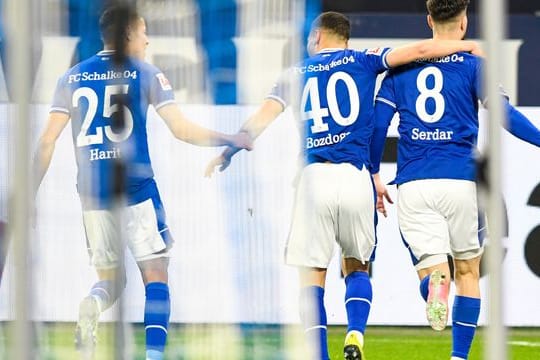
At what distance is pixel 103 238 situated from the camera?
3.36 metres

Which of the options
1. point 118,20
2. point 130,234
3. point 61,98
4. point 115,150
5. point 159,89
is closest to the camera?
point 118,20

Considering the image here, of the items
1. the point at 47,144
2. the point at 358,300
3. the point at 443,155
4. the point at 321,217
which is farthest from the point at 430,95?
the point at 47,144

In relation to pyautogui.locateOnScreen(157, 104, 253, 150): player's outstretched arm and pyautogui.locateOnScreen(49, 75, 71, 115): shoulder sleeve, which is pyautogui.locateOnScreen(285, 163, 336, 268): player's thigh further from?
pyautogui.locateOnScreen(49, 75, 71, 115): shoulder sleeve

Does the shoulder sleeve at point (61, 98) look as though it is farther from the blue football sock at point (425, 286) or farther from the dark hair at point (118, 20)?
the blue football sock at point (425, 286)

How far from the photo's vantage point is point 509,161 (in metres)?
7.83

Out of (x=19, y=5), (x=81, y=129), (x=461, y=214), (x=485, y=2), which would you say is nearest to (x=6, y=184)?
A: (x=81, y=129)

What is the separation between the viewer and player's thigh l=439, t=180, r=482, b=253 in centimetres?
570

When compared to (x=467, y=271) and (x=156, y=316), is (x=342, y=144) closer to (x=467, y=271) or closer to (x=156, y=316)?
(x=467, y=271)

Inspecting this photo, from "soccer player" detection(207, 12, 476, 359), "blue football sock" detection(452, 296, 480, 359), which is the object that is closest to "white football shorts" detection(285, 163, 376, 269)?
"soccer player" detection(207, 12, 476, 359)

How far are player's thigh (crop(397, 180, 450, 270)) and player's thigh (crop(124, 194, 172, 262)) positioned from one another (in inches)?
73.5

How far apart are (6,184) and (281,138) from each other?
688 millimetres

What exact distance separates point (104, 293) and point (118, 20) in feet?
2.11

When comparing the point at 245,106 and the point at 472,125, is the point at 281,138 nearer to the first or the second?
the point at 245,106

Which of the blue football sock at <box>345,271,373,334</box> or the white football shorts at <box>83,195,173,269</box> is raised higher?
the white football shorts at <box>83,195,173,269</box>
